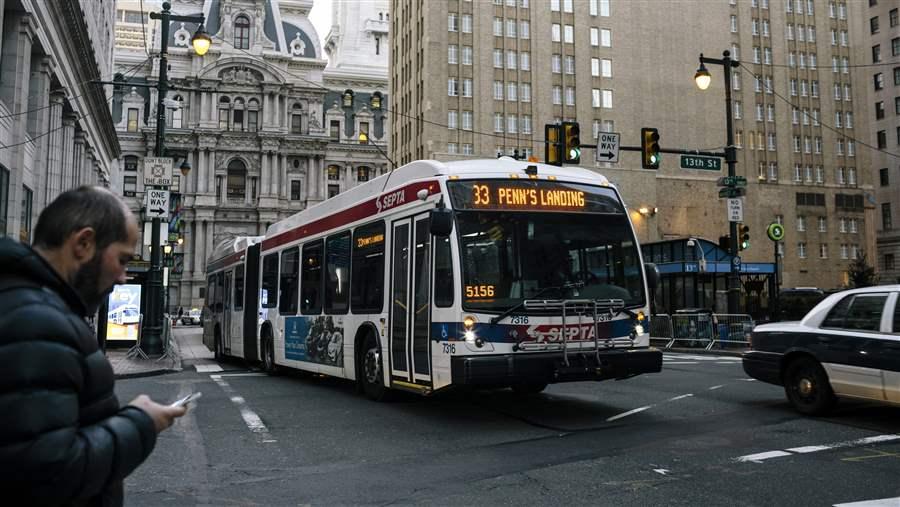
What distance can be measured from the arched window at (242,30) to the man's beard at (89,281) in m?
92.3

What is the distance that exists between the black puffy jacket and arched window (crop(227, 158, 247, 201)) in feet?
291

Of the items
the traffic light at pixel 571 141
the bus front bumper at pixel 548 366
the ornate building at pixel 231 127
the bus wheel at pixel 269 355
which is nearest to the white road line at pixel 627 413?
the bus front bumper at pixel 548 366

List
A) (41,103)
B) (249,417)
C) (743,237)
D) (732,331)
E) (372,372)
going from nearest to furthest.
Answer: (249,417) < (372,372) < (743,237) < (732,331) < (41,103)

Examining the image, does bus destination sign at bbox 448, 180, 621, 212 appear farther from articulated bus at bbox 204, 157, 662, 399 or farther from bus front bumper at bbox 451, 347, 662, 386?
bus front bumper at bbox 451, 347, 662, 386

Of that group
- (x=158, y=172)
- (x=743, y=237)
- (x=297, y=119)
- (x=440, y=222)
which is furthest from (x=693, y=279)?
(x=297, y=119)

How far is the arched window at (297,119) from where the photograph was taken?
8994cm

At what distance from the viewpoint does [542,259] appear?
9.21 meters

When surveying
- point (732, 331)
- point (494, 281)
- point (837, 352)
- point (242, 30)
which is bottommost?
point (732, 331)

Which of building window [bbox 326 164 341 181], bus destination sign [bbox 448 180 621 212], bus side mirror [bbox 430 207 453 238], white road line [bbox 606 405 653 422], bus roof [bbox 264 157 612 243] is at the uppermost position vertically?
building window [bbox 326 164 341 181]

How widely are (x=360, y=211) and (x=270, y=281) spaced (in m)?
5.27

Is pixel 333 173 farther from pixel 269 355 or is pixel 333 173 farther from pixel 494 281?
pixel 494 281

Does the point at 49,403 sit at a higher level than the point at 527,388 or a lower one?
higher

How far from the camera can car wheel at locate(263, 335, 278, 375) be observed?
638 inches

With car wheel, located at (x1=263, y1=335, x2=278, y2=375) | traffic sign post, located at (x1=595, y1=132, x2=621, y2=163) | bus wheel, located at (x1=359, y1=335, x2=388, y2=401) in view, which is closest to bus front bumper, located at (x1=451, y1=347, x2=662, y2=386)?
bus wheel, located at (x1=359, y1=335, x2=388, y2=401)
